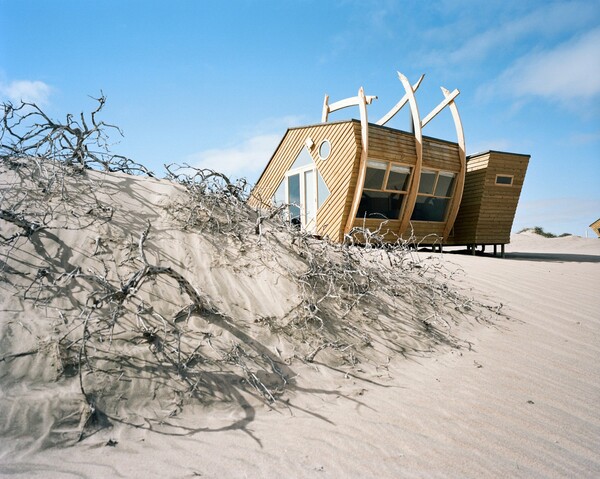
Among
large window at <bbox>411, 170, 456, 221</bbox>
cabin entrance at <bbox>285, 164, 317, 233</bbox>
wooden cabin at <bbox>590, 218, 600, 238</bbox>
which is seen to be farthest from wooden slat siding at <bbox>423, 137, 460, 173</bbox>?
wooden cabin at <bbox>590, 218, 600, 238</bbox>

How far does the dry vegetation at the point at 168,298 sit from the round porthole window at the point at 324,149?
236 inches

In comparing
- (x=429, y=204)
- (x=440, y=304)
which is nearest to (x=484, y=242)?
(x=429, y=204)

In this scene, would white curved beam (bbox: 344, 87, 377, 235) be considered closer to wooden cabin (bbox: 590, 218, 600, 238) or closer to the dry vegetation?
the dry vegetation

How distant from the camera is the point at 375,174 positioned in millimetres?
10766

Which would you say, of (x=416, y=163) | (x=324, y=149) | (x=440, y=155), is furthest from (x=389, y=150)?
(x=440, y=155)

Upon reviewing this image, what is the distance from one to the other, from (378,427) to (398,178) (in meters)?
9.50

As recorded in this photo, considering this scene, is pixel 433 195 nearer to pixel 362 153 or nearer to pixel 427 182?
pixel 427 182

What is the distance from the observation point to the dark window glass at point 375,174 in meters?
10.6

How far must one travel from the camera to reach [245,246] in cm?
463

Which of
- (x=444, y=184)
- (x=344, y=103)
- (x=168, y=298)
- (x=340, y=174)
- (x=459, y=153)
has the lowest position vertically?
(x=168, y=298)

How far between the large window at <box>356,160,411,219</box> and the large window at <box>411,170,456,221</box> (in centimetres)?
93

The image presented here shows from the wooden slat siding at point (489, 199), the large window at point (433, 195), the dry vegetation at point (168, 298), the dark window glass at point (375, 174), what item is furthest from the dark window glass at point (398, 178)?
the dry vegetation at point (168, 298)

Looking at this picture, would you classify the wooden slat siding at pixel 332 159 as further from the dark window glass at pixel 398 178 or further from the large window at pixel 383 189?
the dark window glass at pixel 398 178

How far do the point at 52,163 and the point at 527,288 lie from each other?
767 centimetres
